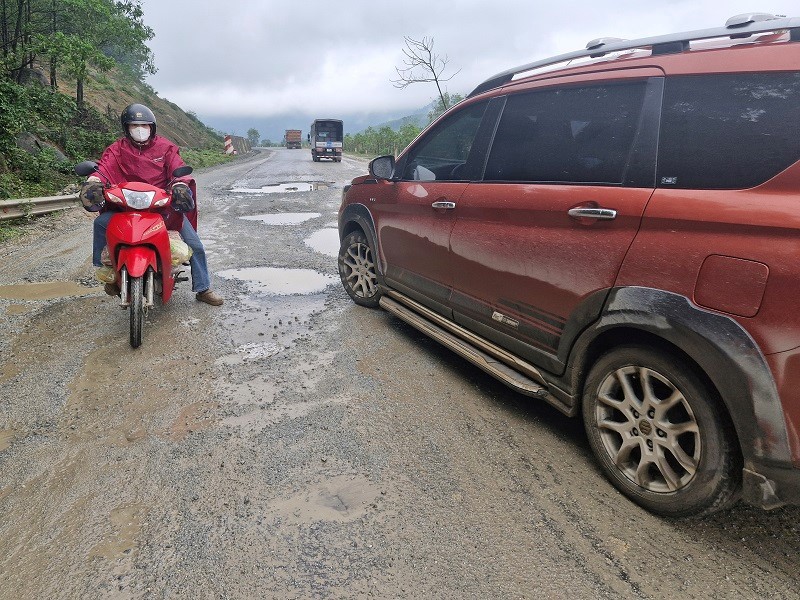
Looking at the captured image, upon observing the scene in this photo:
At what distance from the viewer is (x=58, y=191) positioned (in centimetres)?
1111

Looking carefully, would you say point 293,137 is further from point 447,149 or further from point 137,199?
point 447,149

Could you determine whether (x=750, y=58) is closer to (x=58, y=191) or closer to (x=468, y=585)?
(x=468, y=585)

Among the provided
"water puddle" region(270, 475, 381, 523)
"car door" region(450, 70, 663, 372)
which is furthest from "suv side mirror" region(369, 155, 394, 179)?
"water puddle" region(270, 475, 381, 523)

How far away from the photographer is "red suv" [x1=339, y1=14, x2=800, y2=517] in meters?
1.81

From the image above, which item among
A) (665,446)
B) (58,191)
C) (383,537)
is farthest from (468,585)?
(58,191)

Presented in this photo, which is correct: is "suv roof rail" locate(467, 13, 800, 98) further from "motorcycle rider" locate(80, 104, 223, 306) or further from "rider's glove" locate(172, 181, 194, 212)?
"motorcycle rider" locate(80, 104, 223, 306)

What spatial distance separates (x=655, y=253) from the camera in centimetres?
211

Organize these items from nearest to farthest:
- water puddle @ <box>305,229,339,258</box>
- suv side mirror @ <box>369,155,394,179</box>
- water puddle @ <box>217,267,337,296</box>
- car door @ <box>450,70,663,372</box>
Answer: car door @ <box>450,70,663,372</box> → suv side mirror @ <box>369,155,394,179</box> → water puddle @ <box>217,267,337,296</box> → water puddle @ <box>305,229,339,258</box>

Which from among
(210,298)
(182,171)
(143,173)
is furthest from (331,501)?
(143,173)

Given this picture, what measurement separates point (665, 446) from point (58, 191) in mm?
12794

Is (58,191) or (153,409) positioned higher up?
(58,191)

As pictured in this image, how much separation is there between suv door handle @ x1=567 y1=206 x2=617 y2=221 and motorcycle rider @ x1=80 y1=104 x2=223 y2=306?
344 centimetres

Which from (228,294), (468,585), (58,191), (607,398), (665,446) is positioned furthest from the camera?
(58,191)

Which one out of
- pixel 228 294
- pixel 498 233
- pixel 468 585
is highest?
pixel 498 233
